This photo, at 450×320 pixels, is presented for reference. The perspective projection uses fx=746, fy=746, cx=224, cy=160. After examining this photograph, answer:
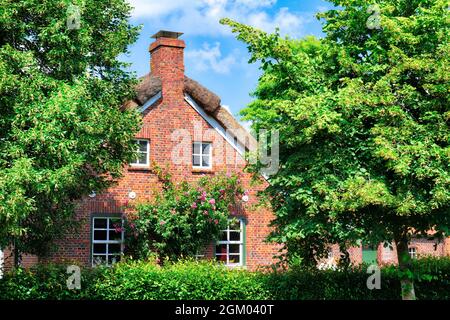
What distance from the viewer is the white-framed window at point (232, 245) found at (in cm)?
2448

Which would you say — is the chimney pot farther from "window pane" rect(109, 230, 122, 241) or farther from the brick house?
"window pane" rect(109, 230, 122, 241)

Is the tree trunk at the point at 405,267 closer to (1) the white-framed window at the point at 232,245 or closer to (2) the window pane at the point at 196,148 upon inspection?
(1) the white-framed window at the point at 232,245

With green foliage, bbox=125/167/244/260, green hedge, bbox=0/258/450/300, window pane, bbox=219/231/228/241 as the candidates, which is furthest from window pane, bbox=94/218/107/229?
green hedge, bbox=0/258/450/300

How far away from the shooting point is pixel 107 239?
22875 millimetres

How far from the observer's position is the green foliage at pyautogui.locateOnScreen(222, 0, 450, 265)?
48.7 feet

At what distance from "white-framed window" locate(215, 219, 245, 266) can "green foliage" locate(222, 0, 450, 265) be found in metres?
7.60

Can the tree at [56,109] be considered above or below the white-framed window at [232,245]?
above

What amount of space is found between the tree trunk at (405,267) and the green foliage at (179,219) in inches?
288

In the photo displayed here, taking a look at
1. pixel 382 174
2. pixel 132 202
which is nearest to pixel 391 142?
pixel 382 174

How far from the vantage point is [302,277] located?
17.8 meters

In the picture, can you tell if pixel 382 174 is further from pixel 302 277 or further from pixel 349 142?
pixel 302 277

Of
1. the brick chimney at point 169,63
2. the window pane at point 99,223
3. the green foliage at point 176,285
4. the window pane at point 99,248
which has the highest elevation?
the brick chimney at point 169,63

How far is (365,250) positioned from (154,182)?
42.3ft

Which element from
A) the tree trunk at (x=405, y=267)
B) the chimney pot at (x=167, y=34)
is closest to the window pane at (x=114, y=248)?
the chimney pot at (x=167, y=34)
